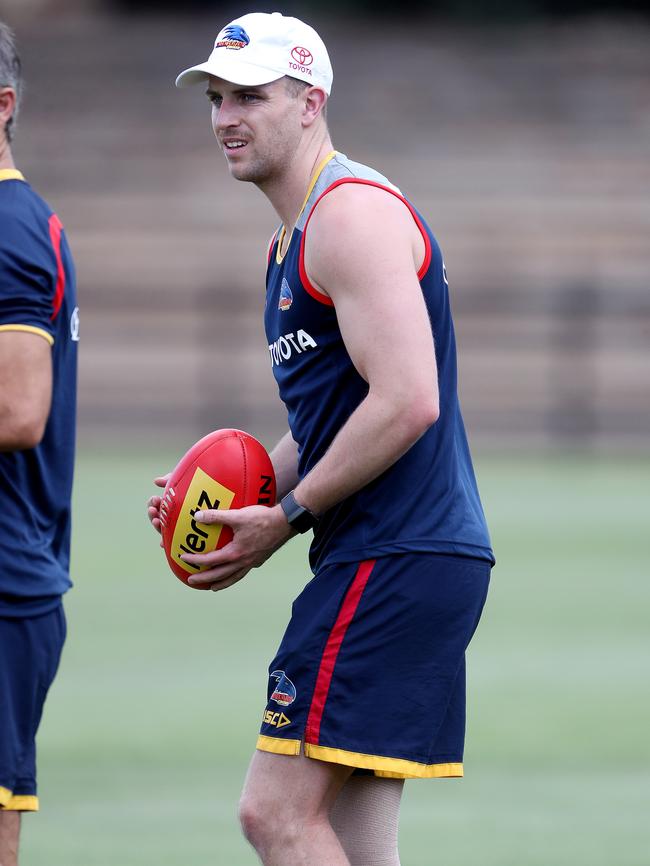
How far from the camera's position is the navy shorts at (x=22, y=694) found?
385 cm

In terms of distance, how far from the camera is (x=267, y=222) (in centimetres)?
2483

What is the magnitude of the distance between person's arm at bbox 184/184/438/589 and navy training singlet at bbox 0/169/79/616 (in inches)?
27.3

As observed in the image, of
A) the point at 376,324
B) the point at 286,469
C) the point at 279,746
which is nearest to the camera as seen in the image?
the point at 376,324

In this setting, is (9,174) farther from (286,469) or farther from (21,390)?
(286,469)

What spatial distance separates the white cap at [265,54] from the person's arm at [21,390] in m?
0.76

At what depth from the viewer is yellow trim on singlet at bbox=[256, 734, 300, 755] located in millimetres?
3617

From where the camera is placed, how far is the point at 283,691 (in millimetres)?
3697

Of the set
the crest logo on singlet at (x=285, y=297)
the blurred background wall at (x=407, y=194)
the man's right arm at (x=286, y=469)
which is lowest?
the man's right arm at (x=286, y=469)

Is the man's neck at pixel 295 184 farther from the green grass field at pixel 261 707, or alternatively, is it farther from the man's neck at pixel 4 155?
the green grass field at pixel 261 707

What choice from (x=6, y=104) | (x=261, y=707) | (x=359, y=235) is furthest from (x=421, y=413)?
(x=261, y=707)

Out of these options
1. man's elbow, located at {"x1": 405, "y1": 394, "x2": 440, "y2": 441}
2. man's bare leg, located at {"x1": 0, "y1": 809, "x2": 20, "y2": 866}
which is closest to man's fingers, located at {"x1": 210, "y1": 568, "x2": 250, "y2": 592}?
man's elbow, located at {"x1": 405, "y1": 394, "x2": 440, "y2": 441}

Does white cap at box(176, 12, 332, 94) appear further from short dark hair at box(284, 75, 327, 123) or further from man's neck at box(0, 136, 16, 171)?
man's neck at box(0, 136, 16, 171)

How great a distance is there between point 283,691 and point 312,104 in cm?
142

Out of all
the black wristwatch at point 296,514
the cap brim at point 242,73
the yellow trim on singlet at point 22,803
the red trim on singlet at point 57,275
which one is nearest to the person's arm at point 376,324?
the black wristwatch at point 296,514
